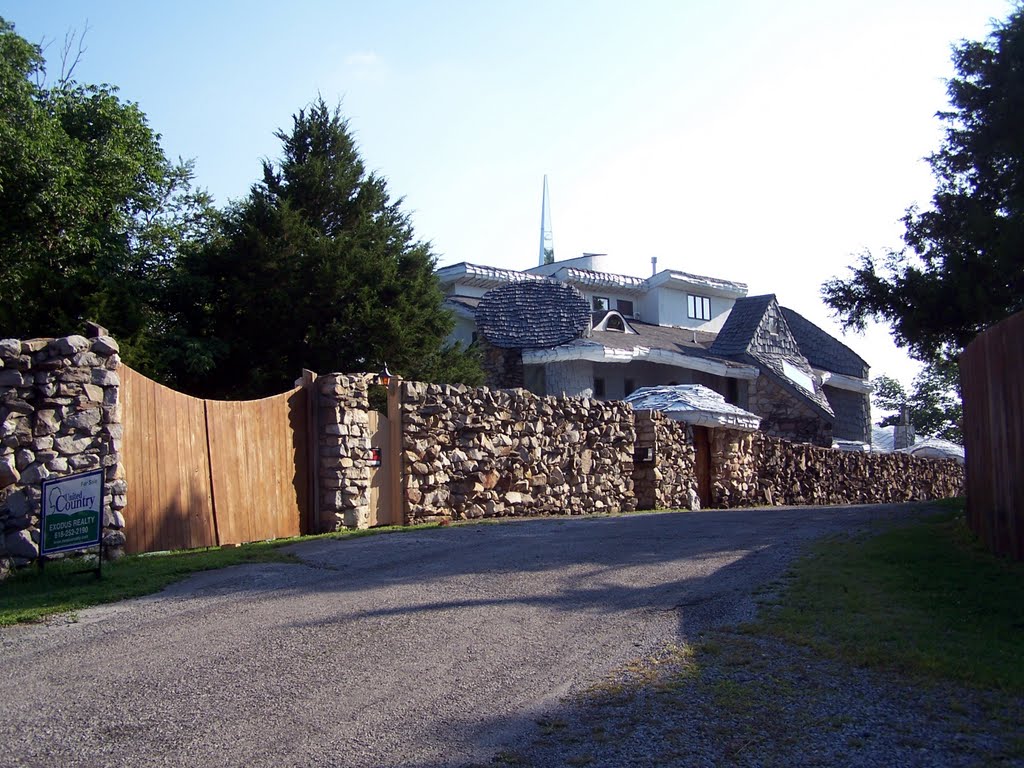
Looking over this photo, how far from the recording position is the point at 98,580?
30.5 feet

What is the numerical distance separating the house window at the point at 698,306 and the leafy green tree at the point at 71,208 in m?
26.2

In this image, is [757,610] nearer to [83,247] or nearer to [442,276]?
[83,247]

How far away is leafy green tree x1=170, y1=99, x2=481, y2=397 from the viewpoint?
21766 mm

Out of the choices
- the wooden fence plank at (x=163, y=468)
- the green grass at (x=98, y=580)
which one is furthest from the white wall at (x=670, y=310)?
the green grass at (x=98, y=580)

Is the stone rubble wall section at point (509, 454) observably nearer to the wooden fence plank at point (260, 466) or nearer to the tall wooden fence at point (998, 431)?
the wooden fence plank at point (260, 466)

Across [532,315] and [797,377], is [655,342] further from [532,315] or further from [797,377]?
[797,377]

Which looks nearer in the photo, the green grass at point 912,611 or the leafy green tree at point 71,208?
the green grass at point 912,611

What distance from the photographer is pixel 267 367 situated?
72.4 feet

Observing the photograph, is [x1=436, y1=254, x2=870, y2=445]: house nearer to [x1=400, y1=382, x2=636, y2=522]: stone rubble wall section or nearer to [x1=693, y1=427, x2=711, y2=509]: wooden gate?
[x1=693, y1=427, x2=711, y2=509]: wooden gate

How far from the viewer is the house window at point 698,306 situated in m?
43.3

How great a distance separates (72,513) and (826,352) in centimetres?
3927

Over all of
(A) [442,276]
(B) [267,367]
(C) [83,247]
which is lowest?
(B) [267,367]

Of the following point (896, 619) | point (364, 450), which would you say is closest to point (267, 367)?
point (364, 450)

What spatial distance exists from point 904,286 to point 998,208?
2050 millimetres
